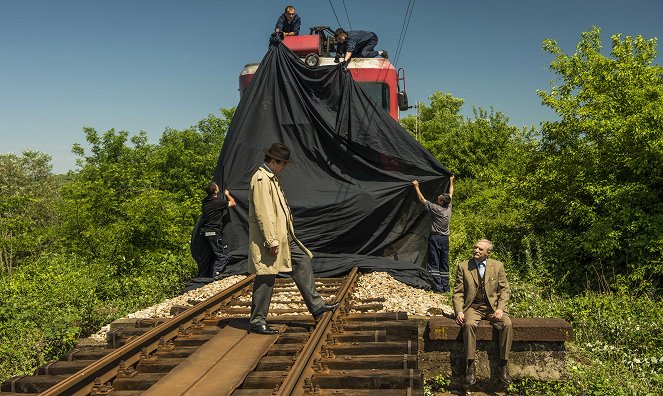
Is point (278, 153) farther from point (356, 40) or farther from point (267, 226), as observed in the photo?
point (356, 40)

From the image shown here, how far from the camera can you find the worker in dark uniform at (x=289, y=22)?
1195 cm

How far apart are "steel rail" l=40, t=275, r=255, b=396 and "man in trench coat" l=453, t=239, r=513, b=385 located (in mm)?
2832

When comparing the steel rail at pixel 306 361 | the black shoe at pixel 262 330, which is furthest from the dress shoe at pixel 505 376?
the black shoe at pixel 262 330

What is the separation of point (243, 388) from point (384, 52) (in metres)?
9.49

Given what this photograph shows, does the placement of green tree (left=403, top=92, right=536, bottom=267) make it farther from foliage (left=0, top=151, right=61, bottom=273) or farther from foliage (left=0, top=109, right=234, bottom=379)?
foliage (left=0, top=151, right=61, bottom=273)

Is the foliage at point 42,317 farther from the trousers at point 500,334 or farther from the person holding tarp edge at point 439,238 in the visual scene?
the person holding tarp edge at point 439,238

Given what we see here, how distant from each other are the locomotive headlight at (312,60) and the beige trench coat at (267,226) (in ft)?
21.1

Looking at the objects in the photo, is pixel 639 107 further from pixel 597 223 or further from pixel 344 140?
pixel 344 140

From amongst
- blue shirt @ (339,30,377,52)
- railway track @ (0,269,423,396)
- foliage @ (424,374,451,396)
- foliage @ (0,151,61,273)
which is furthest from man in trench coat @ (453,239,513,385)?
foliage @ (0,151,61,273)

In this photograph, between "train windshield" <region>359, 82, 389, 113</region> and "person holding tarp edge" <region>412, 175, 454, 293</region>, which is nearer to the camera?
"person holding tarp edge" <region>412, 175, 454, 293</region>

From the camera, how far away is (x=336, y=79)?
36.0ft

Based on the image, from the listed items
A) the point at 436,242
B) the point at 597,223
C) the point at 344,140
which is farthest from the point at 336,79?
the point at 597,223

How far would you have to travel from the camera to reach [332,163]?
1093 cm

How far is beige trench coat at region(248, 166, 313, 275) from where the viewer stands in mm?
5492
